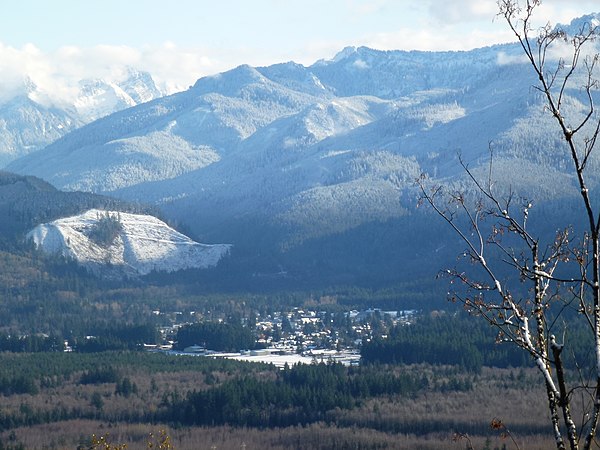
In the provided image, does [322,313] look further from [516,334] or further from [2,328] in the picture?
[516,334]

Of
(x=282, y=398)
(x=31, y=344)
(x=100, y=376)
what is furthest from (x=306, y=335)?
(x=282, y=398)

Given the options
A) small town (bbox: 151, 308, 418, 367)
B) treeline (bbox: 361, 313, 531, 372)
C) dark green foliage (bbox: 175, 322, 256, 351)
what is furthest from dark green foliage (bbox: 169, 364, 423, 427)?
dark green foliage (bbox: 175, 322, 256, 351)

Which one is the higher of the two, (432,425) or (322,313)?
(322,313)

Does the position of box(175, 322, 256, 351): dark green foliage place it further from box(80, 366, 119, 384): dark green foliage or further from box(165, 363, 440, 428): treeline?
box(165, 363, 440, 428): treeline

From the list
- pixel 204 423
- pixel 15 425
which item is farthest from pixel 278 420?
pixel 15 425

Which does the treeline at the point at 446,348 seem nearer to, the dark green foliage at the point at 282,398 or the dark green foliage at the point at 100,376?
the dark green foliage at the point at 282,398

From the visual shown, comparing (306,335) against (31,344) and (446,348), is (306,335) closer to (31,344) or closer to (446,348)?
(446,348)
